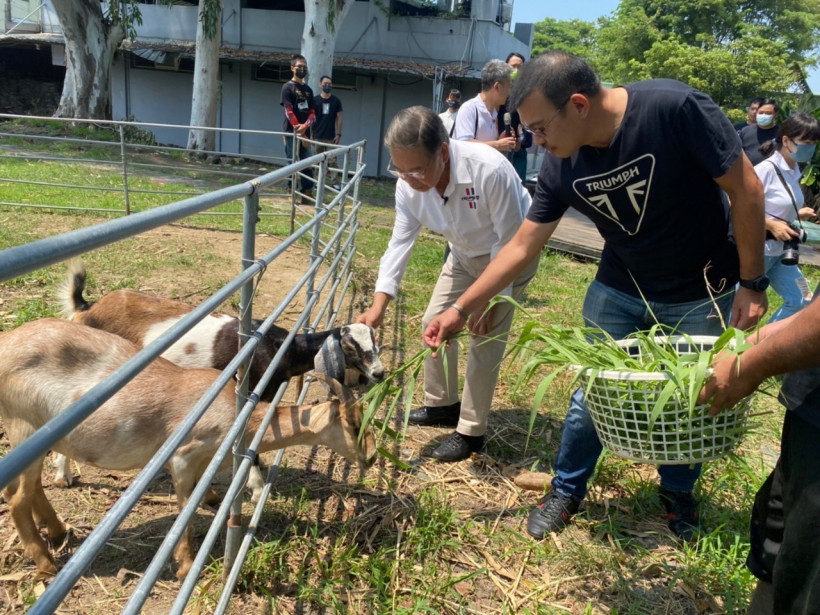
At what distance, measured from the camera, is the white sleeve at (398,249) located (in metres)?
3.48

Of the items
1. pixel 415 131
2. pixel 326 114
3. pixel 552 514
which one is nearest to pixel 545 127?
pixel 415 131

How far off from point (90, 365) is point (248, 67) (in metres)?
16.7

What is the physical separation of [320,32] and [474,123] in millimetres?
8972

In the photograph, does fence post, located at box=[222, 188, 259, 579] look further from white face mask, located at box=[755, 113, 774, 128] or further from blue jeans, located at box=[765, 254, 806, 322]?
white face mask, located at box=[755, 113, 774, 128]

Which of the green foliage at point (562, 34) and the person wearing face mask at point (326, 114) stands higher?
the green foliage at point (562, 34)

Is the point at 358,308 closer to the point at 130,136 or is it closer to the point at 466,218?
the point at 466,218

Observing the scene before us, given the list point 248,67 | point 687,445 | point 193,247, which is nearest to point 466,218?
point 687,445

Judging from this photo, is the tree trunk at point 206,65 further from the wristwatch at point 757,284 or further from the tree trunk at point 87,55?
the wristwatch at point 757,284

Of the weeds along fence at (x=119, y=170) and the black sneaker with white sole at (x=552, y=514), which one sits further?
the weeds along fence at (x=119, y=170)

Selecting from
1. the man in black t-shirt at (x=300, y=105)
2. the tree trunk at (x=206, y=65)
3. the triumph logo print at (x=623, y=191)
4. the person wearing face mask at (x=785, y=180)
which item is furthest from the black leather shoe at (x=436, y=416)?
the tree trunk at (x=206, y=65)

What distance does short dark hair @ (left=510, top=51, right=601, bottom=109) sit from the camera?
223 cm

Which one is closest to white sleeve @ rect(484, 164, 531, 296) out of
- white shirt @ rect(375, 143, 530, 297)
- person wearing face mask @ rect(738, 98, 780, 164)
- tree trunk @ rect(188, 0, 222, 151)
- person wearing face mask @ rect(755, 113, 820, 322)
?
white shirt @ rect(375, 143, 530, 297)

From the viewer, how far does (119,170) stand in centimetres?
1208

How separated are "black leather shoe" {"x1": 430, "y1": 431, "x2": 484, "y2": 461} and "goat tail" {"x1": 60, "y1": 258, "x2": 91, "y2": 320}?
85.9 inches
